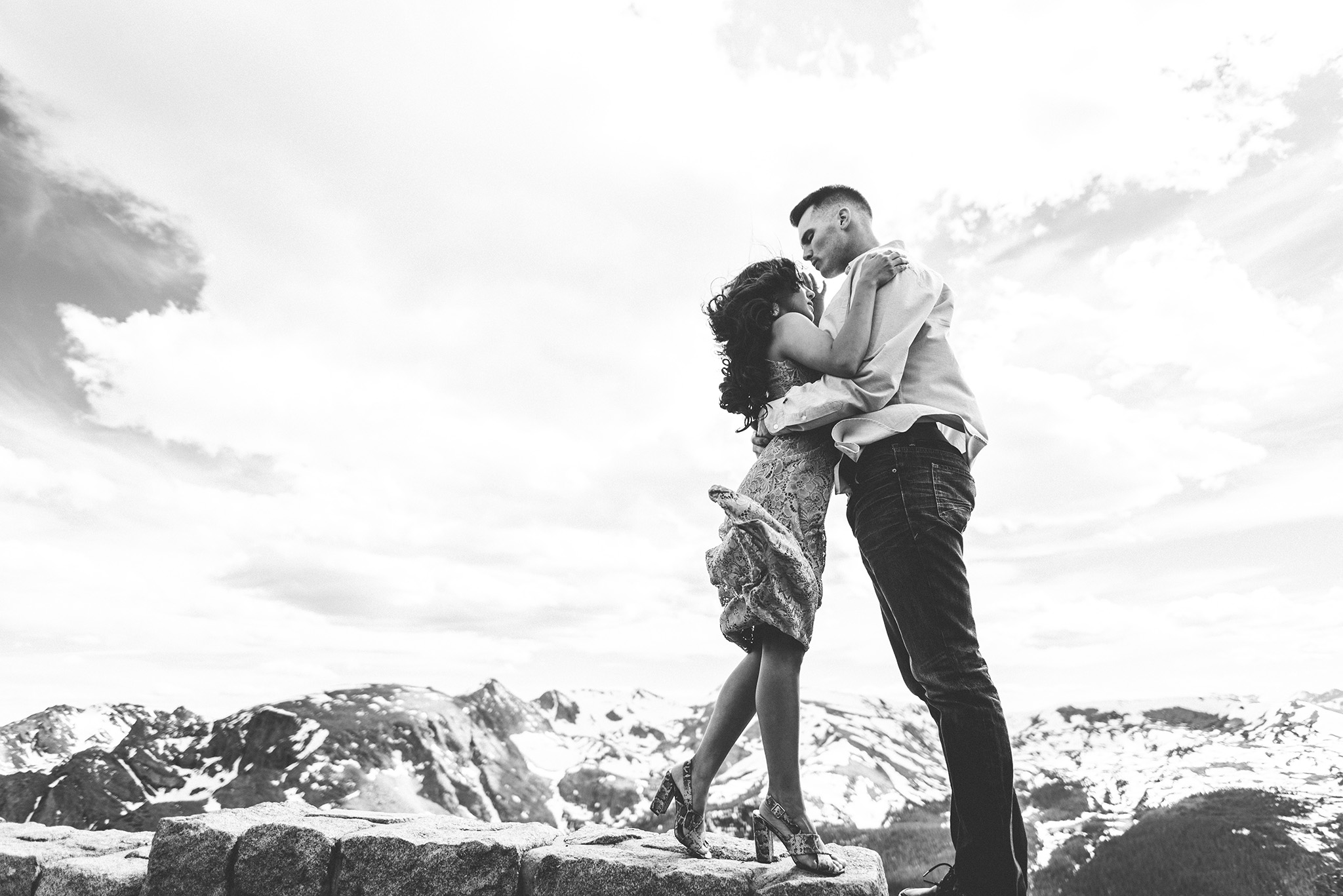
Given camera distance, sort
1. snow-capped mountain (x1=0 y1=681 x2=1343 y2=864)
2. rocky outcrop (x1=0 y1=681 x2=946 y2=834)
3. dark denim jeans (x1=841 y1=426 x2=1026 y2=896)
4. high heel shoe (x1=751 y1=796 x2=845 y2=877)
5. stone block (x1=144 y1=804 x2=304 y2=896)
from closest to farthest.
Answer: dark denim jeans (x1=841 y1=426 x2=1026 y2=896) → high heel shoe (x1=751 y1=796 x2=845 y2=877) → stone block (x1=144 y1=804 x2=304 y2=896) → snow-capped mountain (x1=0 y1=681 x2=1343 y2=864) → rocky outcrop (x1=0 y1=681 x2=946 y2=834)

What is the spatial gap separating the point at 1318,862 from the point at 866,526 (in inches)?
1348

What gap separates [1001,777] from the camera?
10.5 ft

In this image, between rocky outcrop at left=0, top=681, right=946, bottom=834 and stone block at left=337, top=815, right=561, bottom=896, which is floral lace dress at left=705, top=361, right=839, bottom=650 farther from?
rocky outcrop at left=0, top=681, right=946, bottom=834

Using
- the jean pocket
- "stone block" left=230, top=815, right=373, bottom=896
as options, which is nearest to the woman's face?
the jean pocket

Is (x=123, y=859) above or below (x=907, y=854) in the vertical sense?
above

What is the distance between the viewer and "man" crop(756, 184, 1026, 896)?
3203 millimetres

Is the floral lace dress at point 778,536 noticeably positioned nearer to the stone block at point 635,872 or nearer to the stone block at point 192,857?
the stone block at point 635,872

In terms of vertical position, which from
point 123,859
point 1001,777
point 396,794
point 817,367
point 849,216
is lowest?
point 396,794

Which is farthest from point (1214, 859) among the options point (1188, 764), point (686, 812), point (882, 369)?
point (1188, 764)

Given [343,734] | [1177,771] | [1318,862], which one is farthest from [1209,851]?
[343,734]

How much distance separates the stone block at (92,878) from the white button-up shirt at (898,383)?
5619 mm

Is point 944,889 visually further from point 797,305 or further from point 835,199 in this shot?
point 835,199

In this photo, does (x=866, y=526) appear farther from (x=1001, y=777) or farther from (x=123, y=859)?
(x=123, y=859)

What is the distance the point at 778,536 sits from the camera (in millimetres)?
3928
